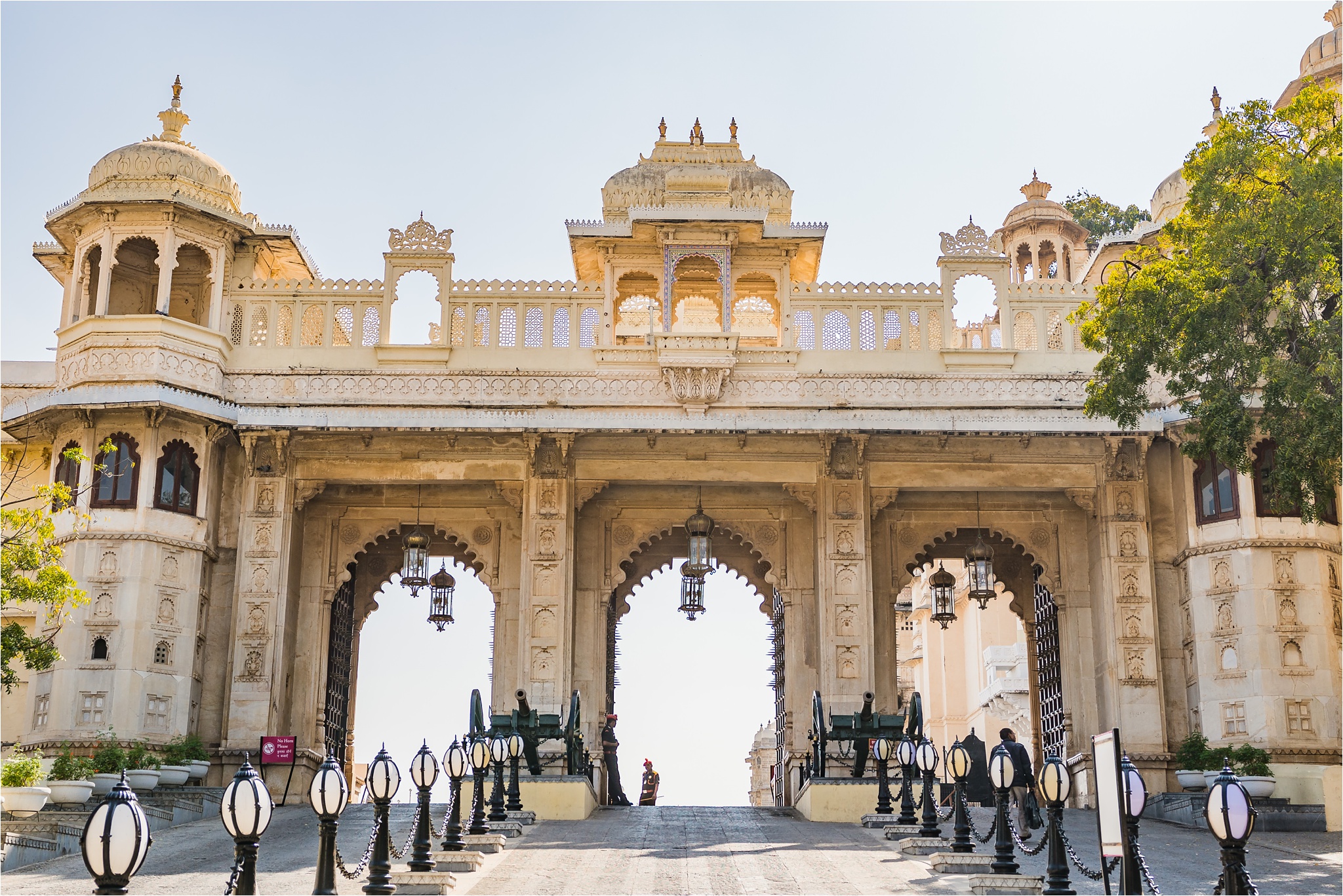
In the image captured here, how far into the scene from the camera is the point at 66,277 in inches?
840

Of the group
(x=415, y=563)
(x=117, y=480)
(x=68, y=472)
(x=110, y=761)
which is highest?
(x=68, y=472)

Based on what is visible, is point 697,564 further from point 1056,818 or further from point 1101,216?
point 1101,216

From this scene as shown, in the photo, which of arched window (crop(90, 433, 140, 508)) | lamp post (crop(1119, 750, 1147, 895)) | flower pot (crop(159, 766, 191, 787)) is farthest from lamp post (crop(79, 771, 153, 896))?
arched window (crop(90, 433, 140, 508))

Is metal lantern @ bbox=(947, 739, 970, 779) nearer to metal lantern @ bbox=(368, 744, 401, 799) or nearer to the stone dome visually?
metal lantern @ bbox=(368, 744, 401, 799)

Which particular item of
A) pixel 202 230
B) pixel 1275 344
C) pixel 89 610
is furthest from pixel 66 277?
pixel 1275 344

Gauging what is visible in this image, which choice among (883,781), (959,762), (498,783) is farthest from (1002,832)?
(498,783)

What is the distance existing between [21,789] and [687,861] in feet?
20.0

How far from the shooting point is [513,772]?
15695mm

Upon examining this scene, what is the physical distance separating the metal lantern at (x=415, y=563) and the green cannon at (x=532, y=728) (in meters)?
1.87

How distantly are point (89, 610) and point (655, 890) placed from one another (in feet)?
34.9

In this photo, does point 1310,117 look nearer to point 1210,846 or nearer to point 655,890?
point 1210,846

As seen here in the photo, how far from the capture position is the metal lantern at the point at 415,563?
19172mm

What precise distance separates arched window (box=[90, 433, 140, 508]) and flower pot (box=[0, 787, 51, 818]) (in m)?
5.91

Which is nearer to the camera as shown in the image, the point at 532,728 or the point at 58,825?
the point at 58,825
